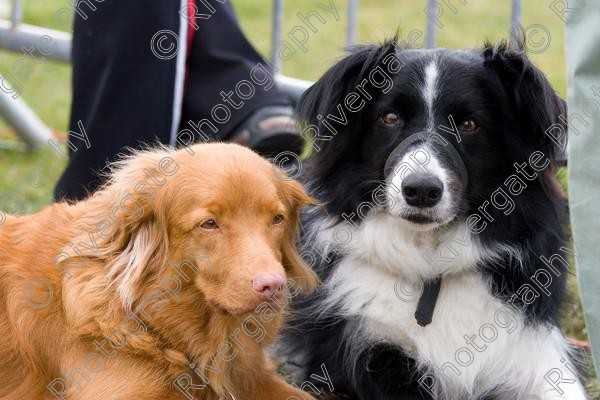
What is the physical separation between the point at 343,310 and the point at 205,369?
2.25 feet

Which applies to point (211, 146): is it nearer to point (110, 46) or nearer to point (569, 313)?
point (110, 46)

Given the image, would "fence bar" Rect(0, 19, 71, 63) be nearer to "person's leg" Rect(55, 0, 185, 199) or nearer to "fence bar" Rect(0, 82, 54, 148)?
"fence bar" Rect(0, 82, 54, 148)

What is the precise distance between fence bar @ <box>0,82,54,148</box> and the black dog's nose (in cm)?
428

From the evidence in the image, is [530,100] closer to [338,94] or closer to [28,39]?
[338,94]

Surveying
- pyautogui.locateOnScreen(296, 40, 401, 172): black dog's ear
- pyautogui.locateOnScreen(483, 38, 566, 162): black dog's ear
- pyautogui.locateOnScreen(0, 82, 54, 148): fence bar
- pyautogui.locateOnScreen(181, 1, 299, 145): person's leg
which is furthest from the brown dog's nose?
pyautogui.locateOnScreen(0, 82, 54, 148): fence bar

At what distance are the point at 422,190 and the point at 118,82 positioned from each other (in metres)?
1.90

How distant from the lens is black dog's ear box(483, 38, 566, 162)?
3.53 meters

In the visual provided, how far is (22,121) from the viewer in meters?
7.05

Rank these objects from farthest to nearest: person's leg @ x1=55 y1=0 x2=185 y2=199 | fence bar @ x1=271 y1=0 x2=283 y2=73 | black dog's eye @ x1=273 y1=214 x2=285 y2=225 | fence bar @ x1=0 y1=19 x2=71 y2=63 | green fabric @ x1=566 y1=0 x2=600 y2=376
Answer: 1. fence bar @ x1=271 y1=0 x2=283 y2=73
2. fence bar @ x1=0 y1=19 x2=71 y2=63
3. person's leg @ x1=55 y1=0 x2=185 y2=199
4. black dog's eye @ x1=273 y1=214 x2=285 y2=225
5. green fabric @ x1=566 y1=0 x2=600 y2=376

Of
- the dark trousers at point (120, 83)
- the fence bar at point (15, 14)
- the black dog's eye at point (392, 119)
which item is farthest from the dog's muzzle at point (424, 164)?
the fence bar at point (15, 14)

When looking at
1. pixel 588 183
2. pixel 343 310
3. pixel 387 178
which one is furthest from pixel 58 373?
pixel 588 183

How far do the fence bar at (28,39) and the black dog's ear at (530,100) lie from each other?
3401mm

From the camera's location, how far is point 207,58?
199 inches

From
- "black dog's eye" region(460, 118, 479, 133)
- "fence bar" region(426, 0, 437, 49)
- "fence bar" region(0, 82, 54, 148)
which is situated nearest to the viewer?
"black dog's eye" region(460, 118, 479, 133)
